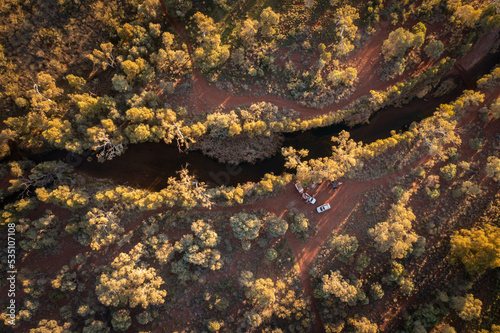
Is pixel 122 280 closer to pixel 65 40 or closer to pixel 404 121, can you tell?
pixel 65 40

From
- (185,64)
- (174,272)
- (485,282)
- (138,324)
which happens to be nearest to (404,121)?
(485,282)

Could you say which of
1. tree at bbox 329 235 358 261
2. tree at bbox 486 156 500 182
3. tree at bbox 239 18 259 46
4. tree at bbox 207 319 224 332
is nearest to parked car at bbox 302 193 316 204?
tree at bbox 329 235 358 261

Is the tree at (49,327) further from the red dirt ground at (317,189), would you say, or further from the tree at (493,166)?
the tree at (493,166)

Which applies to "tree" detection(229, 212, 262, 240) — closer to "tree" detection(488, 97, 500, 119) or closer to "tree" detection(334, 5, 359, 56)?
"tree" detection(334, 5, 359, 56)

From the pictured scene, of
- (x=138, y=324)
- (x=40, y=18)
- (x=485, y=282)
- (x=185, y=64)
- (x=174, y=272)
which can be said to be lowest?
(x=138, y=324)

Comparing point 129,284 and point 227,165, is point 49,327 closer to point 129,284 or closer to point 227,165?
point 129,284

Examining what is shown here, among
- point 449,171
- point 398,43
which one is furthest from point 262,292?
point 398,43
